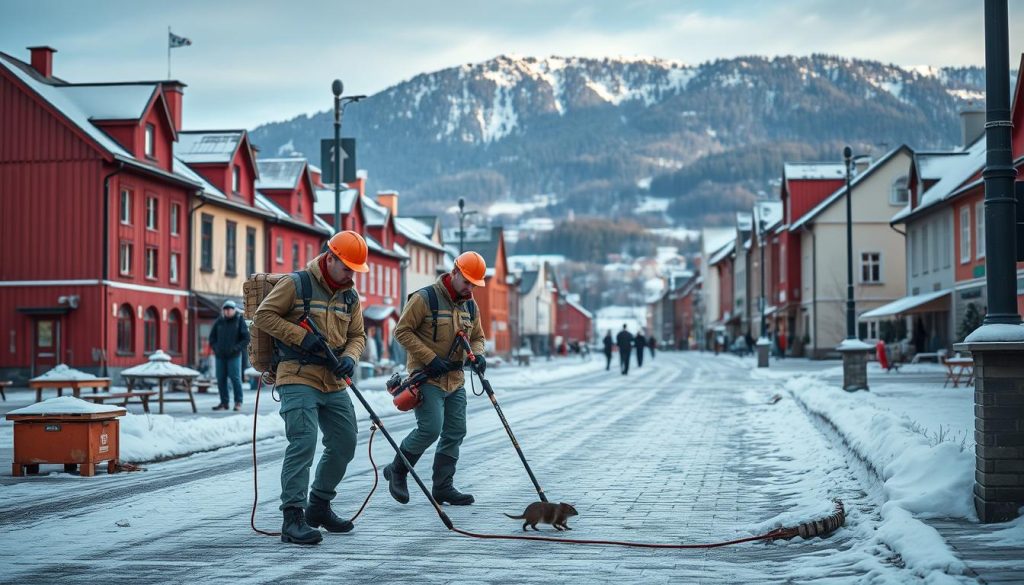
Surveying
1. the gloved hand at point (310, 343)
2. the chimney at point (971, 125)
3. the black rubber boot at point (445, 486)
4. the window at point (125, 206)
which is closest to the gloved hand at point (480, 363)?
the black rubber boot at point (445, 486)


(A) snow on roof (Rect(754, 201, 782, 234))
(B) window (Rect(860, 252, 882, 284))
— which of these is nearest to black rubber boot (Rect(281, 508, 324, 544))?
(B) window (Rect(860, 252, 882, 284))

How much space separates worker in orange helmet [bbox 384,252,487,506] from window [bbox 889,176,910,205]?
54473mm

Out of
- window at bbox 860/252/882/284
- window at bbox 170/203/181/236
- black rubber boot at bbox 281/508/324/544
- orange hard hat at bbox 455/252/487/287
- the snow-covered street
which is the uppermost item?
window at bbox 170/203/181/236

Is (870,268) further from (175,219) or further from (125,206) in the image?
(125,206)

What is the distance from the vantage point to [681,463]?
1326 cm

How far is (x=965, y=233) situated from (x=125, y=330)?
2697cm

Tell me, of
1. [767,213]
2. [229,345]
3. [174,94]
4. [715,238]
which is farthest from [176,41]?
[715,238]

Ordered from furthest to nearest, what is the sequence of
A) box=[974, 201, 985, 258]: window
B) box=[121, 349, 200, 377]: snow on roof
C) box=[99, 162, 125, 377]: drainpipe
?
1. box=[974, 201, 985, 258]: window
2. box=[99, 162, 125, 377]: drainpipe
3. box=[121, 349, 200, 377]: snow on roof

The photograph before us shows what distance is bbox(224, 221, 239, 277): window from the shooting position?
151 feet

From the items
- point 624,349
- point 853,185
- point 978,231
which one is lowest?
point 624,349

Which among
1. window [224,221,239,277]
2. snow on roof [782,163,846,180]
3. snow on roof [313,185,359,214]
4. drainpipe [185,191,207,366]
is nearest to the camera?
drainpipe [185,191,207,366]

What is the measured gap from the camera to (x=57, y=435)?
39.7 feet

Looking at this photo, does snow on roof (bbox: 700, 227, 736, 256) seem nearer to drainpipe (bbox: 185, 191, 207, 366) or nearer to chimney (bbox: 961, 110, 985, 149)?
chimney (bbox: 961, 110, 985, 149)

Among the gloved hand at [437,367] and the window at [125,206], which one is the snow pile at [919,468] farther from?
the window at [125,206]
